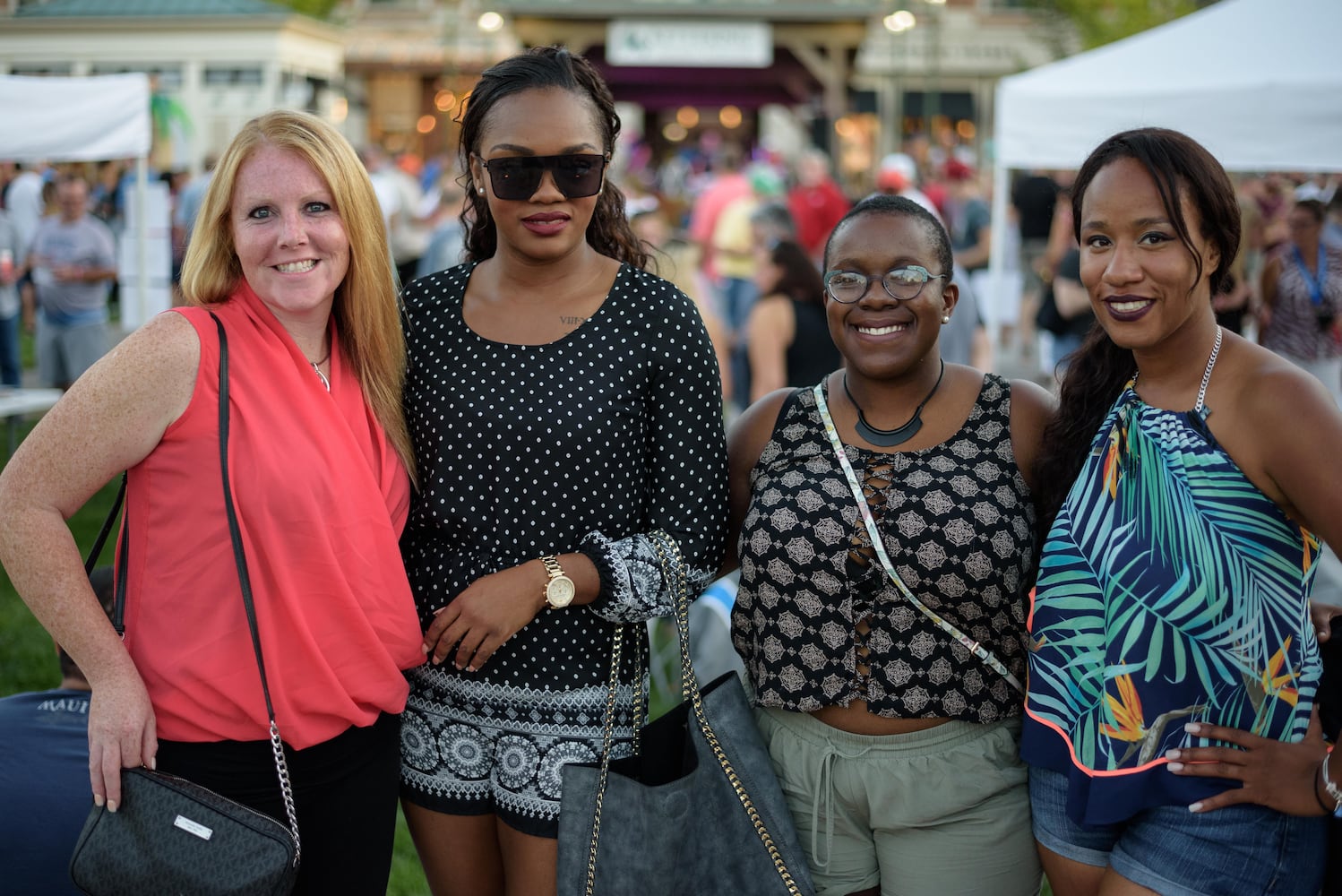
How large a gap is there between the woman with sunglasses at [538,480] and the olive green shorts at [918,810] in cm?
41

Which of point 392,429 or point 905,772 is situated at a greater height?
point 392,429

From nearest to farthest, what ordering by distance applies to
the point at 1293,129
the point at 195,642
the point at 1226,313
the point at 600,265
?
the point at 195,642 → the point at 600,265 → the point at 1293,129 → the point at 1226,313

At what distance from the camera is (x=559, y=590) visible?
2.33 metres

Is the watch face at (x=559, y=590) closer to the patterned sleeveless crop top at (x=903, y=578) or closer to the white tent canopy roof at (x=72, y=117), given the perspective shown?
the patterned sleeveless crop top at (x=903, y=578)

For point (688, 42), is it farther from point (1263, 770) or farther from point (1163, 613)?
point (1263, 770)

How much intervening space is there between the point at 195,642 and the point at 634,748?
2.84ft

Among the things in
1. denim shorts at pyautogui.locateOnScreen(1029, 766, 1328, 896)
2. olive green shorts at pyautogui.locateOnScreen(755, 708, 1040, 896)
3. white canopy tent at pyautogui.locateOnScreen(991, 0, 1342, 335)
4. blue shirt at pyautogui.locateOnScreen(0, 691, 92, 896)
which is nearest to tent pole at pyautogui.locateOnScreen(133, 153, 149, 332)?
white canopy tent at pyautogui.locateOnScreen(991, 0, 1342, 335)

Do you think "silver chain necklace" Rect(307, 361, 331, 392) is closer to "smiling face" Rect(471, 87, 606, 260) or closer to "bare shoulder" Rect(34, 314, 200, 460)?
"bare shoulder" Rect(34, 314, 200, 460)

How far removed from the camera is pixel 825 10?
22828 millimetres

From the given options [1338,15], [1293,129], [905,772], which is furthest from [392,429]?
[1338,15]

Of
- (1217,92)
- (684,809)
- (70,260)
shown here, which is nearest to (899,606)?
(684,809)

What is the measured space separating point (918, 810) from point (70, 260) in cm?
988

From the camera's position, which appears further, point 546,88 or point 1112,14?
point 1112,14

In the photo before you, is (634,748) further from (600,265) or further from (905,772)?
(600,265)
